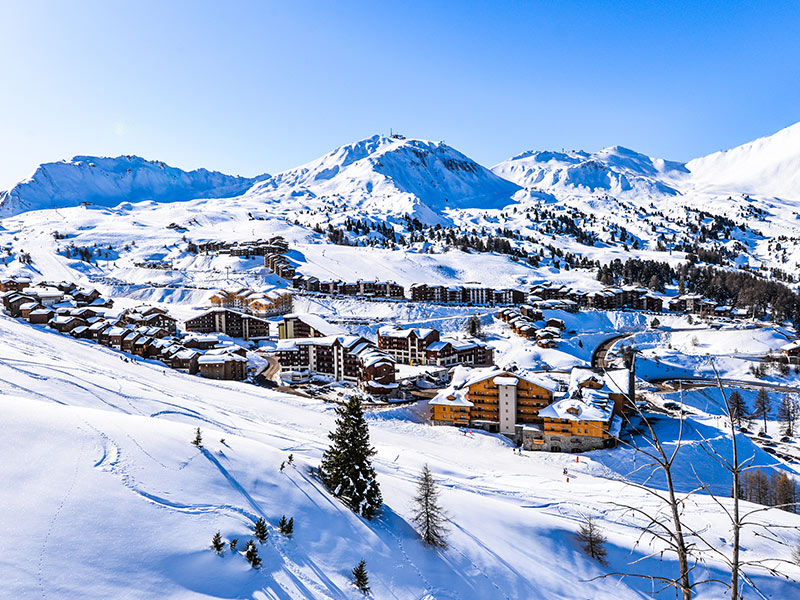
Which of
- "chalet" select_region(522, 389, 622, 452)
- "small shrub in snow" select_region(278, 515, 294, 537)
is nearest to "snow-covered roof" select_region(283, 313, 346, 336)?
"chalet" select_region(522, 389, 622, 452)

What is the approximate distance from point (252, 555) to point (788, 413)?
6134 cm

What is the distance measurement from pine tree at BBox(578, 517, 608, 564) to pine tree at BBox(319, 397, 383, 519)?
372 inches

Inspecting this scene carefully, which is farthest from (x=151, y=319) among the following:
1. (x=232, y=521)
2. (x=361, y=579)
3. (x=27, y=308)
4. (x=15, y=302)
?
(x=361, y=579)

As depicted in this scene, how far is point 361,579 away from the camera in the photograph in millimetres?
14234

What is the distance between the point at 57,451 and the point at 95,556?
18.1 ft

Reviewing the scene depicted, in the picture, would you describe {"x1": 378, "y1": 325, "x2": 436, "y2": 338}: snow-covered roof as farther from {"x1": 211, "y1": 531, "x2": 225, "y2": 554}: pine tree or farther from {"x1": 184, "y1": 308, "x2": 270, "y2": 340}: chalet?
{"x1": 211, "y1": 531, "x2": 225, "y2": 554}: pine tree

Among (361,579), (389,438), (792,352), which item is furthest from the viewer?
(792,352)

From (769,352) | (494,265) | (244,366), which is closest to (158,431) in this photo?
(244,366)

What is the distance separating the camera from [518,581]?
677 inches

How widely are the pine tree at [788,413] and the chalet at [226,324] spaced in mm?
68433

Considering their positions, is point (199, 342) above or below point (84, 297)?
below

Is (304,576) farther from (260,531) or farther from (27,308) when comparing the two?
(27,308)

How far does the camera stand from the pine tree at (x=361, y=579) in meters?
14.2

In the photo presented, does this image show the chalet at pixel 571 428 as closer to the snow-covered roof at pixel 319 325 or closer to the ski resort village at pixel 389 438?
the ski resort village at pixel 389 438
